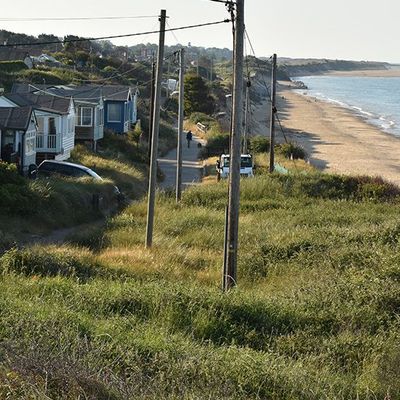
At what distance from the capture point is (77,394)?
6.29 m

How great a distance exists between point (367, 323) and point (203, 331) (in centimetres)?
259

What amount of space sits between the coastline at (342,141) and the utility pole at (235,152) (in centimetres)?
3220

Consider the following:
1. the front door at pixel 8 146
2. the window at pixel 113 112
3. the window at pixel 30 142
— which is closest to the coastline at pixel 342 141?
the window at pixel 113 112

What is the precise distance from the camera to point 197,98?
79.8 m

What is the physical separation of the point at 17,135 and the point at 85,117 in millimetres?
11796

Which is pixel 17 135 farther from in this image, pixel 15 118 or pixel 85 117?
pixel 85 117

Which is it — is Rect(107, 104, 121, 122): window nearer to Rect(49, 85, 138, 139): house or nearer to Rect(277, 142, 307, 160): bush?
Rect(49, 85, 138, 139): house

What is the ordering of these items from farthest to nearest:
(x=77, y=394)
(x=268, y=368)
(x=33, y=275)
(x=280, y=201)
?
(x=280, y=201)
(x=33, y=275)
(x=268, y=368)
(x=77, y=394)

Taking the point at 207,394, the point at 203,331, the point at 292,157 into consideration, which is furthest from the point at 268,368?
the point at 292,157

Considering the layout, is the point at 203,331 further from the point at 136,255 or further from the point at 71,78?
the point at 71,78

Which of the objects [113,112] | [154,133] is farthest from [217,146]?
[154,133]

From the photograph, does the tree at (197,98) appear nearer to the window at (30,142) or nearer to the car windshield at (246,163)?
the car windshield at (246,163)

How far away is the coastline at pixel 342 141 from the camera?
170ft

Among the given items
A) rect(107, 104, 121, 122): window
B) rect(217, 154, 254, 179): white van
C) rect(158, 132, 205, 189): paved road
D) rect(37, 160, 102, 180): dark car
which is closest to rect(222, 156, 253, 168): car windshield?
rect(217, 154, 254, 179): white van
